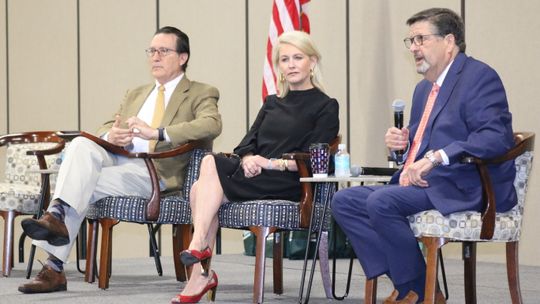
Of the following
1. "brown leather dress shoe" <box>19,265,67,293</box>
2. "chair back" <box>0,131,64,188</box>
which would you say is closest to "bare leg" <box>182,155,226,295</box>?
"brown leather dress shoe" <box>19,265,67,293</box>

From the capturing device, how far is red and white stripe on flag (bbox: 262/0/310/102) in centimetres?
636

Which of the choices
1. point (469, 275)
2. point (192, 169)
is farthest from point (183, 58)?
point (469, 275)

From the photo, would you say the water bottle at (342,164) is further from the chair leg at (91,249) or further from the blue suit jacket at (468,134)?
the chair leg at (91,249)

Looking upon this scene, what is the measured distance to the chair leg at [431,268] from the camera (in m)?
3.27

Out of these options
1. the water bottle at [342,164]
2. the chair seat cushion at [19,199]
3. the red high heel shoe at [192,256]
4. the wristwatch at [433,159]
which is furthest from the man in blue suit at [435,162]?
the chair seat cushion at [19,199]

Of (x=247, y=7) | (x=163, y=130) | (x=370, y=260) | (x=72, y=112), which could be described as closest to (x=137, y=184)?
(x=163, y=130)

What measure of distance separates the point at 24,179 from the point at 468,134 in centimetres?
336

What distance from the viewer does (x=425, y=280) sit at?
11.1ft

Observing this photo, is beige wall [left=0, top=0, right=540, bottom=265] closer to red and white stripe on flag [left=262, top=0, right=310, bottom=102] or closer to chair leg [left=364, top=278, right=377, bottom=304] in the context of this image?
red and white stripe on flag [left=262, top=0, right=310, bottom=102]

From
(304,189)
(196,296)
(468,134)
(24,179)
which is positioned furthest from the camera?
(24,179)

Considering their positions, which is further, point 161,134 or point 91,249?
point 91,249

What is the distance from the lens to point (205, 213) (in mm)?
4078

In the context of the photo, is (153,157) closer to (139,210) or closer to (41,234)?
(139,210)

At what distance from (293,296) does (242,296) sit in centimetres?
23
